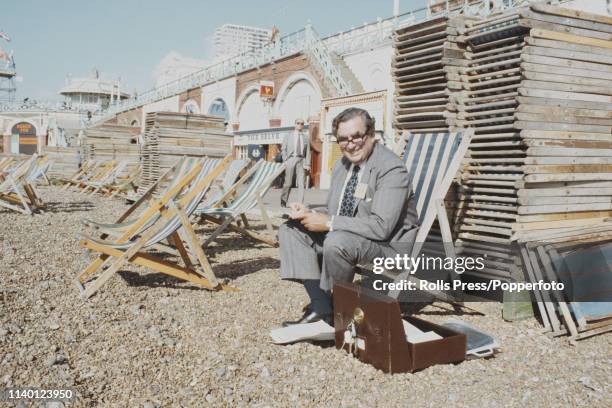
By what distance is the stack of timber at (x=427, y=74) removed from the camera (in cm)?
422

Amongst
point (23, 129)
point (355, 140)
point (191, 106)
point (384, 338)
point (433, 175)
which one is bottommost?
point (384, 338)

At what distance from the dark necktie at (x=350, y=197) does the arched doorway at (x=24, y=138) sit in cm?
5856

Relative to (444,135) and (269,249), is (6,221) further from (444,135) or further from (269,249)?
(444,135)

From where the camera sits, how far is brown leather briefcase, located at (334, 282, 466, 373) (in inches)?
97.4

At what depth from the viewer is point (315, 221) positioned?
9.93 ft

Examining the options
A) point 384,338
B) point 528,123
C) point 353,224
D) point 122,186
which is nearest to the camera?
point 384,338

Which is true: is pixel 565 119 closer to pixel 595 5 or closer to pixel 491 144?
pixel 491 144

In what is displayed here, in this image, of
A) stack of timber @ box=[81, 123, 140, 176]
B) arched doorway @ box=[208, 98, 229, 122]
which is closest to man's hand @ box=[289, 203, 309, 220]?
stack of timber @ box=[81, 123, 140, 176]

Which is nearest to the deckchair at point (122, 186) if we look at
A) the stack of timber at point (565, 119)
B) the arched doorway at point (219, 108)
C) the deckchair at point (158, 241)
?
the deckchair at point (158, 241)

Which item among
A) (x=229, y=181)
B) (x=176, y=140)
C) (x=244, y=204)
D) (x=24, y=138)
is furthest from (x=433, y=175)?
(x=24, y=138)

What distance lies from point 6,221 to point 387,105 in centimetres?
1192

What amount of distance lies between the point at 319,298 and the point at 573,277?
1.64 m

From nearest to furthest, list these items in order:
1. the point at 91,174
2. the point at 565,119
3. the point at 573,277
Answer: the point at 573,277 < the point at 565,119 < the point at 91,174

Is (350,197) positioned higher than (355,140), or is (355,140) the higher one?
(355,140)
